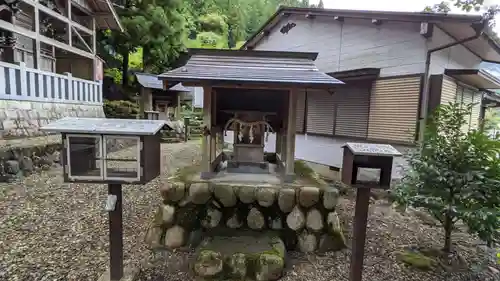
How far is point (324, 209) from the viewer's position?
434 cm

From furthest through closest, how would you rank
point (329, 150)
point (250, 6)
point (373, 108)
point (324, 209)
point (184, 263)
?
1. point (250, 6)
2. point (329, 150)
3. point (373, 108)
4. point (324, 209)
5. point (184, 263)

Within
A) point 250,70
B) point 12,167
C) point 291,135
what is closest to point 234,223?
point 291,135

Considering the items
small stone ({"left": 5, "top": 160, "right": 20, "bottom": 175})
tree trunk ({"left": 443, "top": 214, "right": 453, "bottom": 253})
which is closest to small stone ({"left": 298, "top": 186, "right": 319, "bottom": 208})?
tree trunk ({"left": 443, "top": 214, "right": 453, "bottom": 253})

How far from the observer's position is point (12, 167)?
6.69 metres

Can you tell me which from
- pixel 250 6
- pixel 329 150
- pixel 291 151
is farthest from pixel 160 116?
pixel 250 6

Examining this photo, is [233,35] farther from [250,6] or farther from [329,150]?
[329,150]

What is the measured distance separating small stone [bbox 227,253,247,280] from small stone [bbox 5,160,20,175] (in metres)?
6.37

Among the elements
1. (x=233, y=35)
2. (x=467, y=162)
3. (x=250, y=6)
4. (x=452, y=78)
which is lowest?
(x=467, y=162)

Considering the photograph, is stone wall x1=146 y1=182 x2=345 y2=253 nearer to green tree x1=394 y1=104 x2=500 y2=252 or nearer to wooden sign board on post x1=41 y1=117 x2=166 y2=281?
wooden sign board on post x1=41 y1=117 x2=166 y2=281

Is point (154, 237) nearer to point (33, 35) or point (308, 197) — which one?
point (308, 197)

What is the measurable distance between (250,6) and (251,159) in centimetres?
3223

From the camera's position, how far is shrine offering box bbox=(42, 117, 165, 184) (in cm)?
289

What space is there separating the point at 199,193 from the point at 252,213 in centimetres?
88

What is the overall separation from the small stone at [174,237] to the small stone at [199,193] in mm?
476
